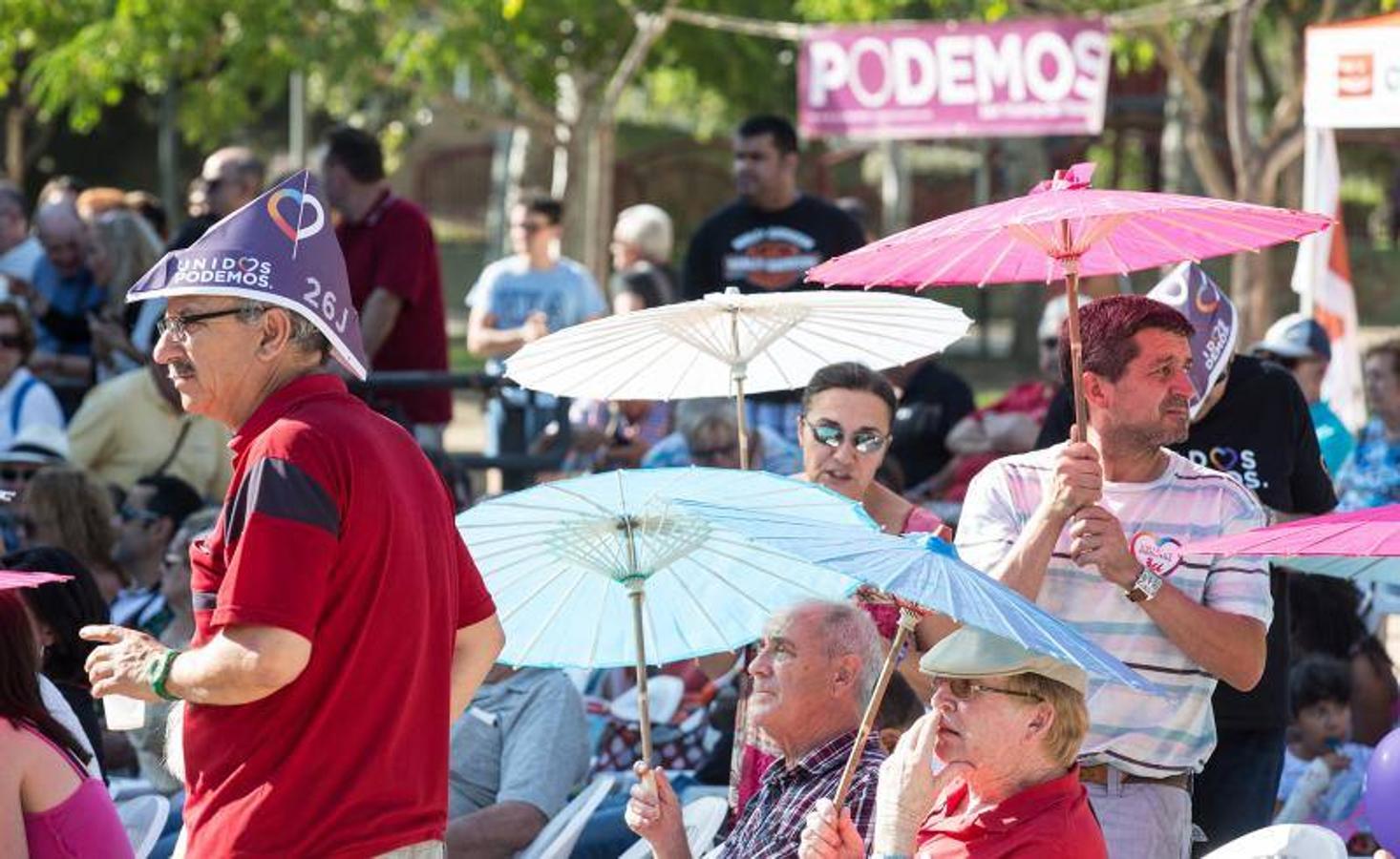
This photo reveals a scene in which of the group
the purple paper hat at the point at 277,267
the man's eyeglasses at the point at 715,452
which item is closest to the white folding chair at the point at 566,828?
the purple paper hat at the point at 277,267

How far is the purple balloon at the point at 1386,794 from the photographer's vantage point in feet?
17.5

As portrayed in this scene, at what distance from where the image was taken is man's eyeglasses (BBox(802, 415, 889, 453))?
18.2 feet

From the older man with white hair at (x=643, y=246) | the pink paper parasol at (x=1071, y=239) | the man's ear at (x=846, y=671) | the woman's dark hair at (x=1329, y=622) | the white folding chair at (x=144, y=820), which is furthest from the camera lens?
the older man with white hair at (x=643, y=246)

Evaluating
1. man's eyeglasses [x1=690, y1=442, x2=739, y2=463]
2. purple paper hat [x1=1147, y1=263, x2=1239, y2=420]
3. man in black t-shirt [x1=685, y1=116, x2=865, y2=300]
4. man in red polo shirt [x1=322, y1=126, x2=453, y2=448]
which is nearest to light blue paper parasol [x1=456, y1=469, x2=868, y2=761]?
purple paper hat [x1=1147, y1=263, x2=1239, y2=420]

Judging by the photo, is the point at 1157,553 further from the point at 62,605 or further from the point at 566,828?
the point at 62,605

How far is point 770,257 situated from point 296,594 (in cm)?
564

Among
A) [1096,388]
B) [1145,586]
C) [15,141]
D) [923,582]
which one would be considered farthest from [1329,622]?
[15,141]

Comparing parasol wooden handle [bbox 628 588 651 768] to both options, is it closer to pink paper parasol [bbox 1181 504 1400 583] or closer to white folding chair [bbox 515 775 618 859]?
pink paper parasol [bbox 1181 504 1400 583]

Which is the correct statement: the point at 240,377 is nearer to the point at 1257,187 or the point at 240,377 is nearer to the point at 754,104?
the point at 1257,187

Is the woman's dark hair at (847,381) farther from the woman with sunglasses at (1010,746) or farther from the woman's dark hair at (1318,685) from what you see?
the woman's dark hair at (1318,685)

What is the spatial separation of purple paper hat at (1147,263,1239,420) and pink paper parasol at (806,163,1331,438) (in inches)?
14.9

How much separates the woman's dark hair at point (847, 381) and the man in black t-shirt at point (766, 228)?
10.7ft

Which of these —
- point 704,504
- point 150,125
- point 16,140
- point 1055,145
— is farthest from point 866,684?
point 150,125

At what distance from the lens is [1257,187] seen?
13.3 meters
